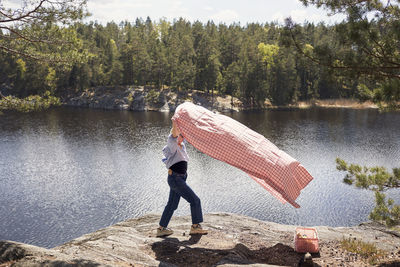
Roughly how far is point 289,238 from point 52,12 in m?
9.35

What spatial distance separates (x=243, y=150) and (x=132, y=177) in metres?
20.5

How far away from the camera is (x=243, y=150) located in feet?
22.2

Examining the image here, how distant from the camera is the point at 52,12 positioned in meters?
10.8

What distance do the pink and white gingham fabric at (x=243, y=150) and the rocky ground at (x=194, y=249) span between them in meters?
1.43

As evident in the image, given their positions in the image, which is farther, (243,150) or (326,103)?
(326,103)

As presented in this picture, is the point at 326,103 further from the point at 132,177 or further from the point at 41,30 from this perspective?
the point at 41,30

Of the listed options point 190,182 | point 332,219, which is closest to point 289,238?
point 332,219

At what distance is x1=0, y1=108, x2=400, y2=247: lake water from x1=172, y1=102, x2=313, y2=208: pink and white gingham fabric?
12973 millimetres

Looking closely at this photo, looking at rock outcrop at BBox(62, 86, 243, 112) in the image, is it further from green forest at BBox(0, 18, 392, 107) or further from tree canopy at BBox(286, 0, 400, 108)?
tree canopy at BBox(286, 0, 400, 108)

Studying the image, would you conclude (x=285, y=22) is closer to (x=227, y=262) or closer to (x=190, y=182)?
(x=227, y=262)

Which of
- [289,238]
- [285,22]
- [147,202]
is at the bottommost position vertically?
[147,202]

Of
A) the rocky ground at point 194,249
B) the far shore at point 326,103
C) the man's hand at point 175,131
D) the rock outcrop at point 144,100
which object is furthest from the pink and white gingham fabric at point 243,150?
the far shore at point 326,103

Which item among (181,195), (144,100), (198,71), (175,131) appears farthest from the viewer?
(198,71)

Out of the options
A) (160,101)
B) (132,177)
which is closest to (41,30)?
(132,177)
